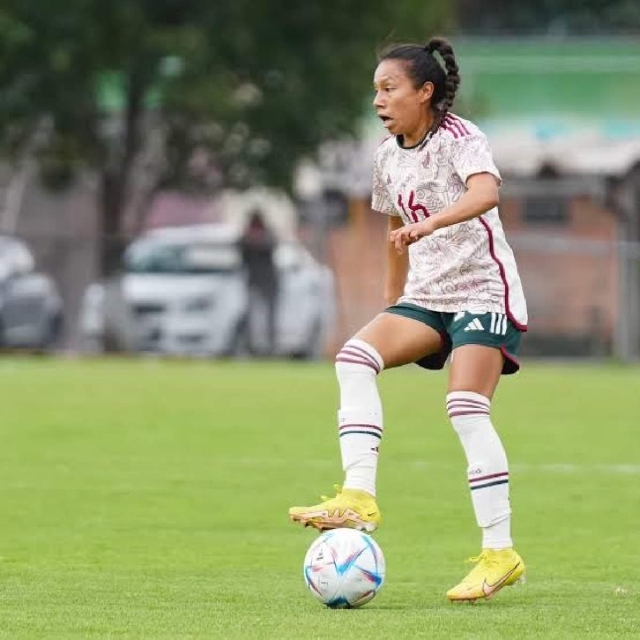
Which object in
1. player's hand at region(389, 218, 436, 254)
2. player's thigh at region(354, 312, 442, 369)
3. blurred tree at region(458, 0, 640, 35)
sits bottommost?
player's thigh at region(354, 312, 442, 369)

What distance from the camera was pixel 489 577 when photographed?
7922 millimetres

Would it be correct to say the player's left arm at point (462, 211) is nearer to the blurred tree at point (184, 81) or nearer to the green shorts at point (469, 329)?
the green shorts at point (469, 329)

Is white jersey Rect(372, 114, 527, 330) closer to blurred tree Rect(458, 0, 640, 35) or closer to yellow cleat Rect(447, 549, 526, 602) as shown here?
yellow cleat Rect(447, 549, 526, 602)

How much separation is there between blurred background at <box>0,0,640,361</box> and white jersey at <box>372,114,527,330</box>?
71.4ft

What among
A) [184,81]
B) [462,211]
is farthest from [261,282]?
[462,211]

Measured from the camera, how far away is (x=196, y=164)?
34.2 metres

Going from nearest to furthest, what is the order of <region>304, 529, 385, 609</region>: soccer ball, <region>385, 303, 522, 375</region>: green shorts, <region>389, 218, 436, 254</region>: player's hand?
<region>304, 529, 385, 609</region>: soccer ball, <region>389, 218, 436, 254</region>: player's hand, <region>385, 303, 522, 375</region>: green shorts

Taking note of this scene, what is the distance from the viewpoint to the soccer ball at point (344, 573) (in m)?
7.66

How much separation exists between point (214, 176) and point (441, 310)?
2614cm

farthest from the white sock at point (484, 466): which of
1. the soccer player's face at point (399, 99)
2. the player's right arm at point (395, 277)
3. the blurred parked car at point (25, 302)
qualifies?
the blurred parked car at point (25, 302)

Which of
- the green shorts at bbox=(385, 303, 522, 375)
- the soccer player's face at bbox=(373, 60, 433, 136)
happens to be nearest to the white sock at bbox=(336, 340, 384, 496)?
the green shorts at bbox=(385, 303, 522, 375)

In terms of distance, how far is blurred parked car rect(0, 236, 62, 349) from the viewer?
30266 mm

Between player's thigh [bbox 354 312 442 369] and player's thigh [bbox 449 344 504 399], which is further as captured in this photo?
player's thigh [bbox 354 312 442 369]

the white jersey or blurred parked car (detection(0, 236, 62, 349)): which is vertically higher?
the white jersey
